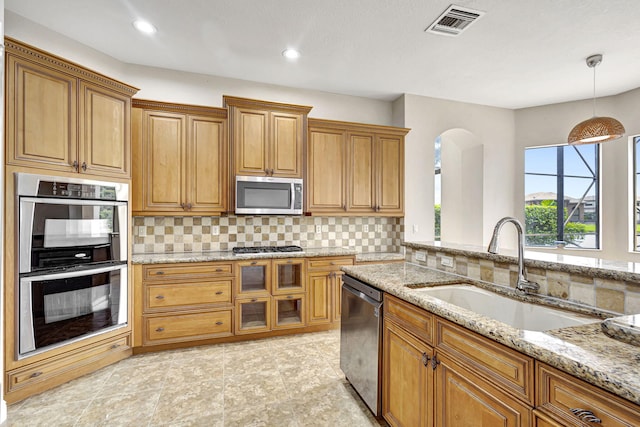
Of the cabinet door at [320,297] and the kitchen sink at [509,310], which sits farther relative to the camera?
the cabinet door at [320,297]

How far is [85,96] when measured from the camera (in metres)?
2.45

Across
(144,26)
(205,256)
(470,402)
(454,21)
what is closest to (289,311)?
(205,256)

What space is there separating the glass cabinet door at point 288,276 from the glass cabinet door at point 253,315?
18 cm

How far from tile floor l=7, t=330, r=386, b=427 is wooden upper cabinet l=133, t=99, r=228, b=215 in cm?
145

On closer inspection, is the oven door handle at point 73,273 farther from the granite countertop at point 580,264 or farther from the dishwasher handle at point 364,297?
the granite countertop at point 580,264

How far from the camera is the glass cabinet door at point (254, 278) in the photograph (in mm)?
3125

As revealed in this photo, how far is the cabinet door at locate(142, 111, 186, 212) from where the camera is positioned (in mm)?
3023

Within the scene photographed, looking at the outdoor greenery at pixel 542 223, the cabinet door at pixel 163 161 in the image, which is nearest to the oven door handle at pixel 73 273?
the cabinet door at pixel 163 161

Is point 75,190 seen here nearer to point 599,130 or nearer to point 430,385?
point 430,385

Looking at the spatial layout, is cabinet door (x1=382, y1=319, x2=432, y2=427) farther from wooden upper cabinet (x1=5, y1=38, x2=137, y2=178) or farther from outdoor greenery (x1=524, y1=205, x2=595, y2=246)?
outdoor greenery (x1=524, y1=205, x2=595, y2=246)

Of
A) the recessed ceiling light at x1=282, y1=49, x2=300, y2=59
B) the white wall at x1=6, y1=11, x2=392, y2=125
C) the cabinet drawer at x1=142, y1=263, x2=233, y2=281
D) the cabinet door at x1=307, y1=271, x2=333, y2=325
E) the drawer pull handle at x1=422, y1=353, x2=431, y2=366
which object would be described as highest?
the recessed ceiling light at x1=282, y1=49, x2=300, y2=59

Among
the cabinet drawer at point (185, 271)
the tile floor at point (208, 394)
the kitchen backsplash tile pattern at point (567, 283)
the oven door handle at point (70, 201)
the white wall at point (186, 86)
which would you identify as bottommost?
the tile floor at point (208, 394)

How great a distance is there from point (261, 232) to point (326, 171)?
109 centimetres

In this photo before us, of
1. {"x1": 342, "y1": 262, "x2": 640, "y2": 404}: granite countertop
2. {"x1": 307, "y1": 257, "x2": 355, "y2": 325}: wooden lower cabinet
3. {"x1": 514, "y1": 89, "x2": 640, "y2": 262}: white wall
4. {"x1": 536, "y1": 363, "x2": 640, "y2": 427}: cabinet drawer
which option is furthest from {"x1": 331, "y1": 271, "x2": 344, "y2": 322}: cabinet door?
{"x1": 514, "y1": 89, "x2": 640, "y2": 262}: white wall
